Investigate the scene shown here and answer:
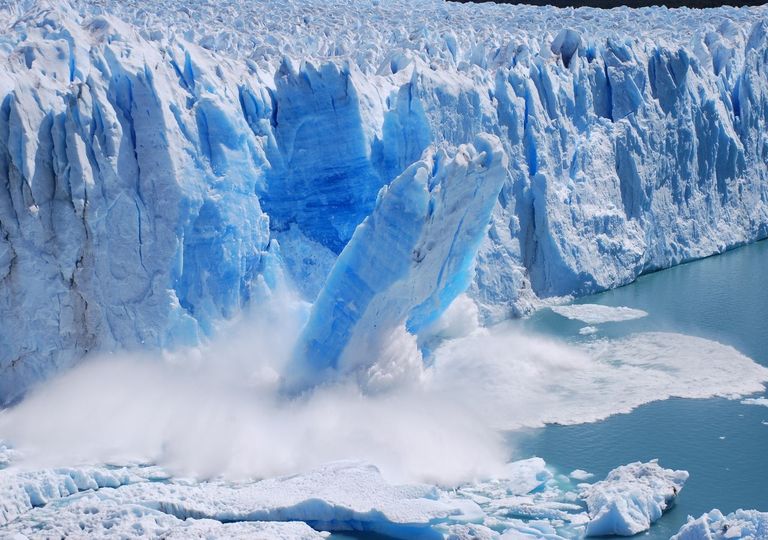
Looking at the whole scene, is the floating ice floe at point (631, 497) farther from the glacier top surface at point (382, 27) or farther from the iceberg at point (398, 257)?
the glacier top surface at point (382, 27)

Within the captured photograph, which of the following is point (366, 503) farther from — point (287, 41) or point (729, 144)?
point (729, 144)

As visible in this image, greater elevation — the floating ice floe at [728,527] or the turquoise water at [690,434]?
the floating ice floe at [728,527]

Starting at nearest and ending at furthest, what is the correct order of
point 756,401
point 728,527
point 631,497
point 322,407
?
point 728,527, point 631,497, point 322,407, point 756,401

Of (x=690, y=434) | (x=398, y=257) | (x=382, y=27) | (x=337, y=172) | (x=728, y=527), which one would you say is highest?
(x=382, y=27)

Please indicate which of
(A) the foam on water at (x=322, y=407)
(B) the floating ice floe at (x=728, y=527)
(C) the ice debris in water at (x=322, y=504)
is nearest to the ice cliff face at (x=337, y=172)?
(A) the foam on water at (x=322, y=407)

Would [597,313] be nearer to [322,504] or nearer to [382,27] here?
[322,504]

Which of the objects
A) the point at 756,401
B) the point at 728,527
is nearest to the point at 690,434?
the point at 756,401
